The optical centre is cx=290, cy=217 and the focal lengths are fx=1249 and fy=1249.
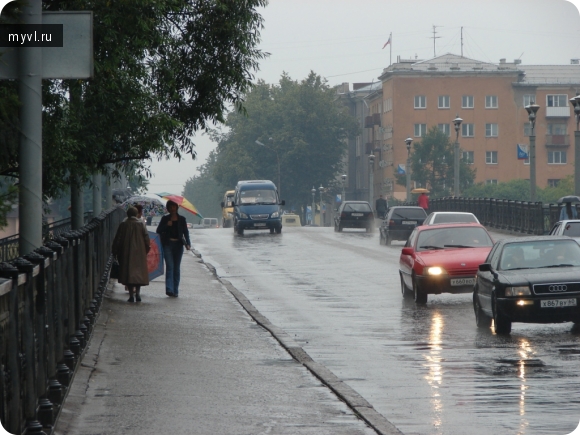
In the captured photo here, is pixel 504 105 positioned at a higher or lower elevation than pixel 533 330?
higher

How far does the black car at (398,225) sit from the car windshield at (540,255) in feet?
91.5

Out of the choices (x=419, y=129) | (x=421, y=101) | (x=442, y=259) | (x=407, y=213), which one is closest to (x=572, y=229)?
(x=442, y=259)

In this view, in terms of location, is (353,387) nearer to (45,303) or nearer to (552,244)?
(45,303)

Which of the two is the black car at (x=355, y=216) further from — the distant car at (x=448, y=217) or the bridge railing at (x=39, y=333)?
the bridge railing at (x=39, y=333)

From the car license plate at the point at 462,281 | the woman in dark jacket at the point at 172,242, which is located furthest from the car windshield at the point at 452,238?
the woman in dark jacket at the point at 172,242

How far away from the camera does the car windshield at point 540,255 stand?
56.5ft

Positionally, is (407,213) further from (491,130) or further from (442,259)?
(491,130)

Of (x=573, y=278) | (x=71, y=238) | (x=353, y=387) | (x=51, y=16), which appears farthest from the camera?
(x=573, y=278)

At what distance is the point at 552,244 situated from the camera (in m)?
17.6

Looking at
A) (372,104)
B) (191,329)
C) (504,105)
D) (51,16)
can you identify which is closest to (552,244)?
(191,329)

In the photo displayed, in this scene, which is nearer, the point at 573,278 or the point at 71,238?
the point at 71,238

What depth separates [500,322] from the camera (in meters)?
16.2

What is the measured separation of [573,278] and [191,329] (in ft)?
16.6

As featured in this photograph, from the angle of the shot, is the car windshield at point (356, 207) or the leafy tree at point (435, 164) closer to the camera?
the car windshield at point (356, 207)
